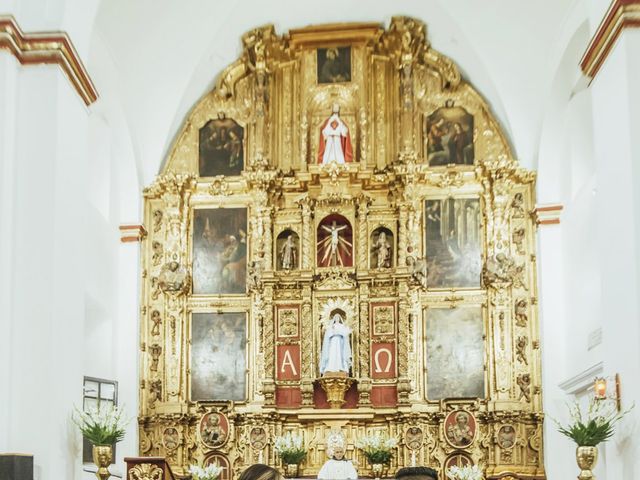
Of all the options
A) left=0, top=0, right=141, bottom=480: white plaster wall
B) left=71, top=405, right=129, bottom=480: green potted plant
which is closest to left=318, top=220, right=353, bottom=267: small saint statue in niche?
left=0, top=0, right=141, bottom=480: white plaster wall

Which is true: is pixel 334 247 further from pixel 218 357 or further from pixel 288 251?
pixel 218 357

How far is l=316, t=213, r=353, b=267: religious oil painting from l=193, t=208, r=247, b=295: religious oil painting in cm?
150

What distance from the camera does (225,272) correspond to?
69.0 ft

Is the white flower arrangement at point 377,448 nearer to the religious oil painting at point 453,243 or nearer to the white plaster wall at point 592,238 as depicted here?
the white plaster wall at point 592,238

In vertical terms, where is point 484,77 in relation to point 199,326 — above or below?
above

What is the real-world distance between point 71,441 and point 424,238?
30.8 ft

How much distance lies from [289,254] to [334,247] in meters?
0.88

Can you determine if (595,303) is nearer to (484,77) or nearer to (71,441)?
(484,77)

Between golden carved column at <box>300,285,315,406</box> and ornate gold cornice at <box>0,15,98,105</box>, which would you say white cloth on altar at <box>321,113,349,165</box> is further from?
ornate gold cornice at <box>0,15,98,105</box>

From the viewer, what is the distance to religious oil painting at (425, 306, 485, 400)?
790 inches

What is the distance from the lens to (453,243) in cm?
2064

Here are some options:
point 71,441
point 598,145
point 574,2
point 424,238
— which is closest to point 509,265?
point 424,238

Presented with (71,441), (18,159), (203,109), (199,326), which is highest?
(203,109)

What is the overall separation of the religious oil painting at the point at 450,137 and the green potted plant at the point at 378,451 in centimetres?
545
